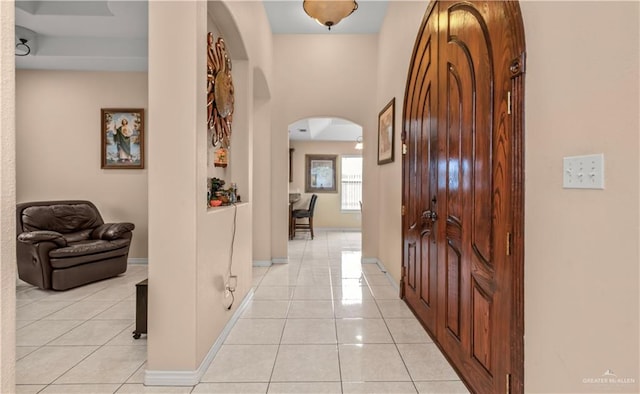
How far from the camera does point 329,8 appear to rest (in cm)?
290

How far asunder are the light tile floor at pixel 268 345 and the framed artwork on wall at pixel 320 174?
5290 millimetres

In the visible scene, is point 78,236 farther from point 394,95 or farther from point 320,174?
point 320,174

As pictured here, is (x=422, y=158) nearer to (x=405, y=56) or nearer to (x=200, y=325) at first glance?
(x=405, y=56)

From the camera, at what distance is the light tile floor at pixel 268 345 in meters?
1.90

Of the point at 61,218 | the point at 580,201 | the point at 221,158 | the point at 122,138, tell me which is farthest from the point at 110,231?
the point at 580,201

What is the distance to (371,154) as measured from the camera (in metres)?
4.98

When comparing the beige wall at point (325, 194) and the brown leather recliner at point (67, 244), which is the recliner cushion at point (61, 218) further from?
the beige wall at point (325, 194)

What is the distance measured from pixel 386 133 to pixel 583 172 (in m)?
3.24

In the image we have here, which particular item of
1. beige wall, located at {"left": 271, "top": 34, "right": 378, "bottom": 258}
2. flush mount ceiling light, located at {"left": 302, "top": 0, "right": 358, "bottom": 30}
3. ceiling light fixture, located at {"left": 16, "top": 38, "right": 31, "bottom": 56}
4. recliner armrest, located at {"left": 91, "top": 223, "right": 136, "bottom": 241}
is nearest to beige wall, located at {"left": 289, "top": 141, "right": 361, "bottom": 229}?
beige wall, located at {"left": 271, "top": 34, "right": 378, "bottom": 258}

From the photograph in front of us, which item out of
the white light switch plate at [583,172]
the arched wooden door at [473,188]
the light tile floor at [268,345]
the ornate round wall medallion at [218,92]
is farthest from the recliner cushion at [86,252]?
the white light switch plate at [583,172]

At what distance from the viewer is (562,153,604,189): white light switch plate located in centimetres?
99

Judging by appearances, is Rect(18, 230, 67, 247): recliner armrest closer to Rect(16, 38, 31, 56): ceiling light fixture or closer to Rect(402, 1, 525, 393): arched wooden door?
Rect(16, 38, 31, 56): ceiling light fixture

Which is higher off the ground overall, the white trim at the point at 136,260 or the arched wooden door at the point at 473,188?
the arched wooden door at the point at 473,188

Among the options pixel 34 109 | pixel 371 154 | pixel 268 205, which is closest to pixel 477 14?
pixel 371 154
